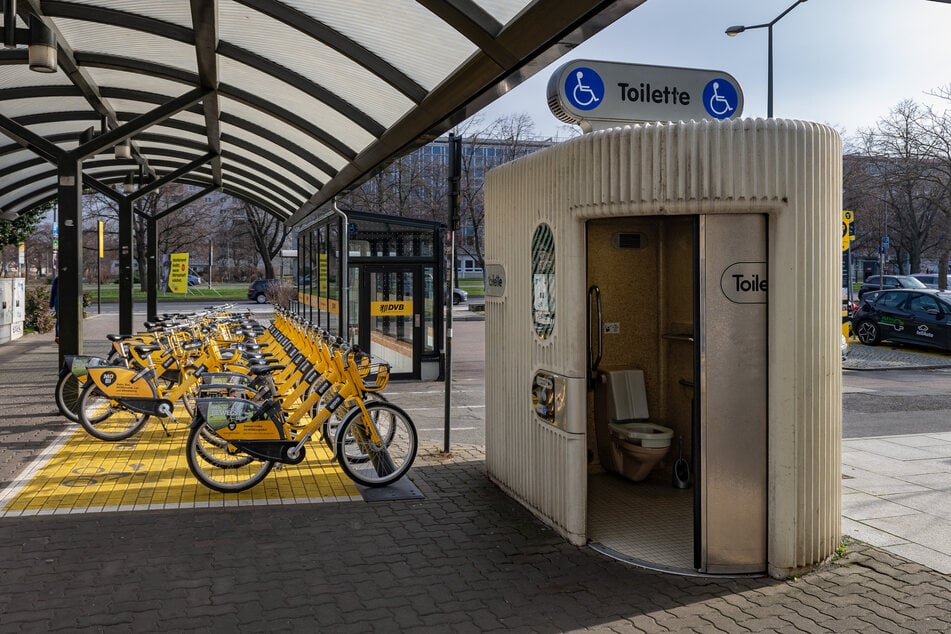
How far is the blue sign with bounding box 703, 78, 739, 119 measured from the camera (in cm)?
584

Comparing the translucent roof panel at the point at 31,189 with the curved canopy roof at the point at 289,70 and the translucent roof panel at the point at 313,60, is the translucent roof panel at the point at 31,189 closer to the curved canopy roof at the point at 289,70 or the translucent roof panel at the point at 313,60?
the curved canopy roof at the point at 289,70

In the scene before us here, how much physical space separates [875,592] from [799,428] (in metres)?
0.93

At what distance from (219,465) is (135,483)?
679 millimetres

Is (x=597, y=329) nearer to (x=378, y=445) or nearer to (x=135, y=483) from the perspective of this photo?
(x=378, y=445)

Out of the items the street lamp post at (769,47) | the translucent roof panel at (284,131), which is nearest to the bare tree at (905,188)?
the street lamp post at (769,47)

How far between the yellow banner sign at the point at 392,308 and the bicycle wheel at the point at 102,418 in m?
4.61

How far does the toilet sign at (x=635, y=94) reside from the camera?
5484 mm

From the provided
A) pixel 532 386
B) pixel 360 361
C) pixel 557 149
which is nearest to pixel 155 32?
pixel 360 361

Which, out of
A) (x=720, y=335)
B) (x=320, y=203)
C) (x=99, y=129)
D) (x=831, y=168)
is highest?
(x=99, y=129)

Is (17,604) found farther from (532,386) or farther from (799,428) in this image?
(799,428)

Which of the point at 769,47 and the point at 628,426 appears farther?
the point at 769,47

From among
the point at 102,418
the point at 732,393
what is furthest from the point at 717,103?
the point at 102,418

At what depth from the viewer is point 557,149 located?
5.32 meters

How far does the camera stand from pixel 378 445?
6535 millimetres
